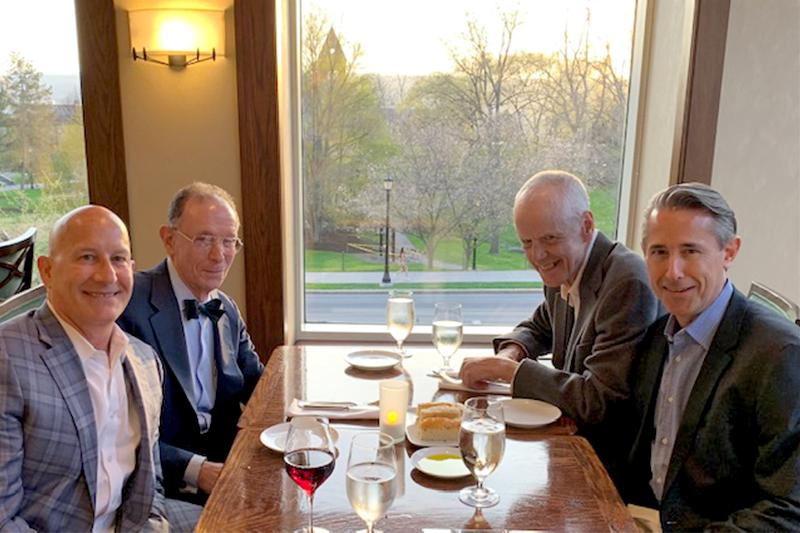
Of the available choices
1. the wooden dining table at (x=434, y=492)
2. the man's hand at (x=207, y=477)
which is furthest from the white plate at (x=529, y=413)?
the man's hand at (x=207, y=477)

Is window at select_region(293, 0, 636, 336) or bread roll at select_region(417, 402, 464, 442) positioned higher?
window at select_region(293, 0, 636, 336)

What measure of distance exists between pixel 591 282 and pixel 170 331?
4.01ft

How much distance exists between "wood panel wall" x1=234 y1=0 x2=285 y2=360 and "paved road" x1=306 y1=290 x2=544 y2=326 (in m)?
0.42

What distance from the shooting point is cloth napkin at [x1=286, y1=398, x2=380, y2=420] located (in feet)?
5.08

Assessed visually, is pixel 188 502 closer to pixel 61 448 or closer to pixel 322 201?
pixel 61 448

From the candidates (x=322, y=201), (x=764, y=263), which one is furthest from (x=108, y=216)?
(x=764, y=263)

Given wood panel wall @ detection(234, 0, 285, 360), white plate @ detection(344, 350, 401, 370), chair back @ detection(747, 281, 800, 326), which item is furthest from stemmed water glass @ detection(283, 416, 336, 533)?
wood panel wall @ detection(234, 0, 285, 360)

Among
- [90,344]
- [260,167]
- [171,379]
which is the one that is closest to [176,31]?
[260,167]

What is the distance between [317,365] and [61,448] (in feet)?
2.63

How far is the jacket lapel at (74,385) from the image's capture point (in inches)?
51.8

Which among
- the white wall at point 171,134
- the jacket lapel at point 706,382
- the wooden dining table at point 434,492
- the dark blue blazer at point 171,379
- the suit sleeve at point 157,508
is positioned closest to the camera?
the wooden dining table at point 434,492

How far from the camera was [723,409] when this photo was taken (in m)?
1.33

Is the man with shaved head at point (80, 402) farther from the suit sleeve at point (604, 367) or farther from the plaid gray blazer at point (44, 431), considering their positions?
the suit sleeve at point (604, 367)

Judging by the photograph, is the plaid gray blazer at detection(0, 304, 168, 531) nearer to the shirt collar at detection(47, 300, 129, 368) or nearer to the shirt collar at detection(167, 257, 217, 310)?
the shirt collar at detection(47, 300, 129, 368)
